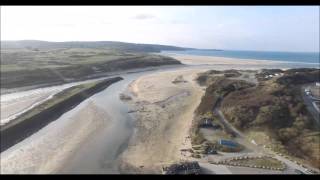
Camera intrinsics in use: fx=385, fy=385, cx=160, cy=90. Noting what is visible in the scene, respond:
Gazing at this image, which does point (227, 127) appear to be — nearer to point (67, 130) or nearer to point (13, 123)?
point (67, 130)

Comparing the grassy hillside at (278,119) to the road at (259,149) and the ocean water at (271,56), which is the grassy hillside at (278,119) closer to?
the road at (259,149)

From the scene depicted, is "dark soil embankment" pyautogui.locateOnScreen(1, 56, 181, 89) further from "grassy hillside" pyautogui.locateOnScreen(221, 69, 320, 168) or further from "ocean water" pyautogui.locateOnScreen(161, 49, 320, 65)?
"ocean water" pyautogui.locateOnScreen(161, 49, 320, 65)

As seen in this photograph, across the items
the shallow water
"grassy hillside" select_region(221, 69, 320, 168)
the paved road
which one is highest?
"grassy hillside" select_region(221, 69, 320, 168)

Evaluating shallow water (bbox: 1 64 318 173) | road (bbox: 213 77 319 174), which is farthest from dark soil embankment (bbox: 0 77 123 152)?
road (bbox: 213 77 319 174)

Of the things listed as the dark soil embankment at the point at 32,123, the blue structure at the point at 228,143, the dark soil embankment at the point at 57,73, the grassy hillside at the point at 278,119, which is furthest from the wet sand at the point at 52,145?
the dark soil embankment at the point at 57,73

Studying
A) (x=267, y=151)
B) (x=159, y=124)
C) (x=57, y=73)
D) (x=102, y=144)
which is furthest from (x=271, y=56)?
(x=102, y=144)

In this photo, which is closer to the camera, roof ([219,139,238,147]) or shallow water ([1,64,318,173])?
shallow water ([1,64,318,173])

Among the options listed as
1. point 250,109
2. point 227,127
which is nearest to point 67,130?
point 227,127
